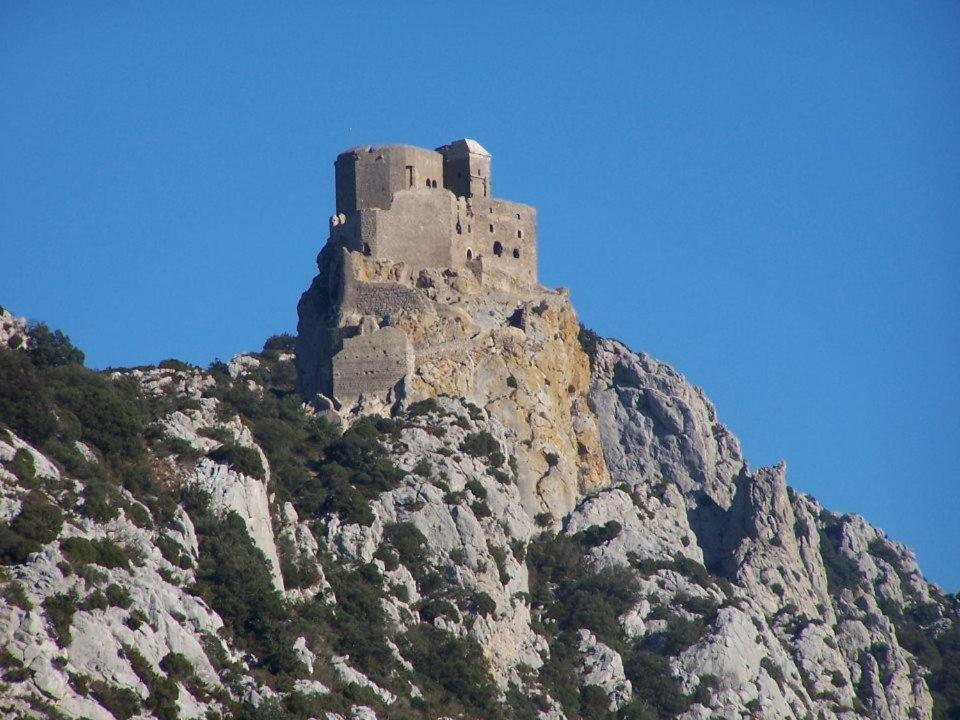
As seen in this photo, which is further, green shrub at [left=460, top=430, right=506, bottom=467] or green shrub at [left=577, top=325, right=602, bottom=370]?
green shrub at [left=577, top=325, right=602, bottom=370]

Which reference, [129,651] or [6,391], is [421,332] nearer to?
[6,391]

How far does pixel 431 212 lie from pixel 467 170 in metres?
3.32

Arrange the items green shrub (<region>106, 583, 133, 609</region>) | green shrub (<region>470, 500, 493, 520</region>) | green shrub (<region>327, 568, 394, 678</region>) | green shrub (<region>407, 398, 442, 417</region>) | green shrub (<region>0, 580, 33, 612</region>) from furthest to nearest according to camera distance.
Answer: green shrub (<region>407, 398, 442, 417</region>) → green shrub (<region>470, 500, 493, 520</region>) → green shrub (<region>327, 568, 394, 678</region>) → green shrub (<region>106, 583, 133, 609</region>) → green shrub (<region>0, 580, 33, 612</region>)

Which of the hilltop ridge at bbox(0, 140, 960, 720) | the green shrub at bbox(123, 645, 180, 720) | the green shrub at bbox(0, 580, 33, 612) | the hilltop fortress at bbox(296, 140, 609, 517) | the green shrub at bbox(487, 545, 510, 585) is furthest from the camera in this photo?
the hilltop fortress at bbox(296, 140, 609, 517)

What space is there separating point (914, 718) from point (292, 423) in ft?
107

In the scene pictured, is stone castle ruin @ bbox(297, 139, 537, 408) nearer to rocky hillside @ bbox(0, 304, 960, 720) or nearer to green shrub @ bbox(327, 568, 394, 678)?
rocky hillside @ bbox(0, 304, 960, 720)

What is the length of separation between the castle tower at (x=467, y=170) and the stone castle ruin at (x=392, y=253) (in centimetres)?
4

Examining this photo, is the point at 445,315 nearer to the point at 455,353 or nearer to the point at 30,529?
the point at 455,353

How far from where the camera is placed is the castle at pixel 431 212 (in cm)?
9319

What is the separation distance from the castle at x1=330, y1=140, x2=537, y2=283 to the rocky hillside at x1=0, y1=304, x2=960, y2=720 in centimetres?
194

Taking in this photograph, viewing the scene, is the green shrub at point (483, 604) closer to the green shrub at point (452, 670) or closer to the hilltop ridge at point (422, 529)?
the hilltop ridge at point (422, 529)

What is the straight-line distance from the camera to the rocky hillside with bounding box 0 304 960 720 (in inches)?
2648

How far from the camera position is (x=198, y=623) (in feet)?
229

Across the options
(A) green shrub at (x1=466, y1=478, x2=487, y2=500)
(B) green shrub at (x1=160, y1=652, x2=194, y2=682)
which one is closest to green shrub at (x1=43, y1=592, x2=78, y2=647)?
(B) green shrub at (x1=160, y1=652, x2=194, y2=682)
